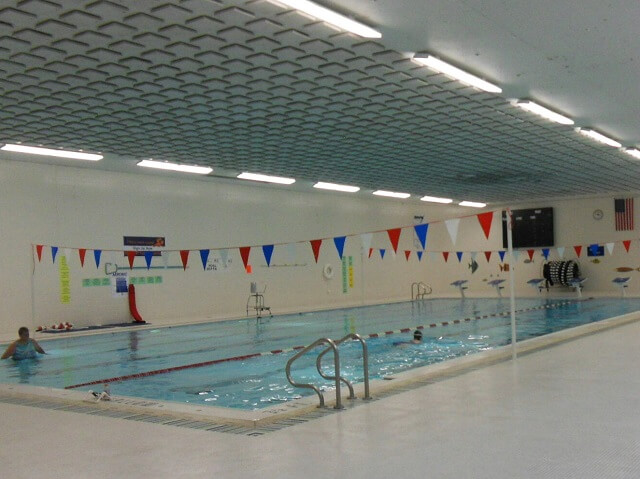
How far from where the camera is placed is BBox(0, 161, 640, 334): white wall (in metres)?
15.4

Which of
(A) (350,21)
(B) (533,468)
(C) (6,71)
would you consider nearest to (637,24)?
(A) (350,21)

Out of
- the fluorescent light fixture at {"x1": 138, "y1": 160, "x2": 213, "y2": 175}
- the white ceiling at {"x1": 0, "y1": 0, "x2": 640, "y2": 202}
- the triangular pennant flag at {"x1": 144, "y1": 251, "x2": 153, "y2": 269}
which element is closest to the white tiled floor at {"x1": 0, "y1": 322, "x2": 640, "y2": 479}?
the white ceiling at {"x1": 0, "y1": 0, "x2": 640, "y2": 202}

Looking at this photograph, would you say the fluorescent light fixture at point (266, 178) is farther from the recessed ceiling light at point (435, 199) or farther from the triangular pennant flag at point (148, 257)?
the recessed ceiling light at point (435, 199)

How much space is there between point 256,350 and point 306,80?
17.3 feet

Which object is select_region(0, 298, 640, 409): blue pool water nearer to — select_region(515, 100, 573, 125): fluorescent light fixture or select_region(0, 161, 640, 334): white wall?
select_region(0, 161, 640, 334): white wall

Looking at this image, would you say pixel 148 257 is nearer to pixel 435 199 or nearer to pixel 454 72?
pixel 454 72

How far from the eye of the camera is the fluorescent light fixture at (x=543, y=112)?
1122 centimetres

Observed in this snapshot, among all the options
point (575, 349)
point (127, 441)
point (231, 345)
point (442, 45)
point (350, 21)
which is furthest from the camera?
point (231, 345)

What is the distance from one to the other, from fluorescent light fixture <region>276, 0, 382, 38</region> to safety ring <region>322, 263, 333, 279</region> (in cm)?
1630

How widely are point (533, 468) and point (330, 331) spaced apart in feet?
37.1

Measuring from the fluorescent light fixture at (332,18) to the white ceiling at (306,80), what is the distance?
97 millimetres

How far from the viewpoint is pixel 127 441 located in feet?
16.6

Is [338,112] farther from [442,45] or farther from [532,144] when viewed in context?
[532,144]

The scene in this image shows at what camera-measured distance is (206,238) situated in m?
19.6
